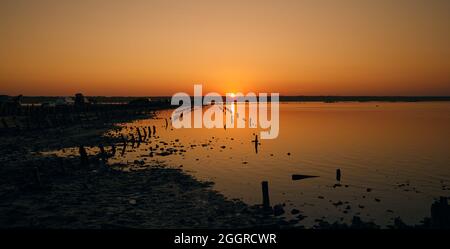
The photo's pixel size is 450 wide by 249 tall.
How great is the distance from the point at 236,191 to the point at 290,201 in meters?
3.47

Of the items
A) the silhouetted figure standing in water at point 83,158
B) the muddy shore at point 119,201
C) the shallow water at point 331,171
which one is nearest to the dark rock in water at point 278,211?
the muddy shore at point 119,201

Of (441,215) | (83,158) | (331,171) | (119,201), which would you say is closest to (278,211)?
(441,215)

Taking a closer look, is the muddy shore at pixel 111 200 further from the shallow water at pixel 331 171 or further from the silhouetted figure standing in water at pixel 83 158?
the shallow water at pixel 331 171

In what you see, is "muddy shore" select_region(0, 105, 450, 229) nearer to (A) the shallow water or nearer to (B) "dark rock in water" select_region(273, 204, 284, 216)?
(B) "dark rock in water" select_region(273, 204, 284, 216)

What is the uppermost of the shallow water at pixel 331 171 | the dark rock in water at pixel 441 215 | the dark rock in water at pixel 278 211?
the dark rock in water at pixel 441 215

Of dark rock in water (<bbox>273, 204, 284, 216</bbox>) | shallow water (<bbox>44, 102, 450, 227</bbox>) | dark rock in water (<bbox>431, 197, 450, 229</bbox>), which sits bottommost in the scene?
shallow water (<bbox>44, 102, 450, 227</bbox>)

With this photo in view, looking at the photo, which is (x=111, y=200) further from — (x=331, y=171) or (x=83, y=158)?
(x=331, y=171)

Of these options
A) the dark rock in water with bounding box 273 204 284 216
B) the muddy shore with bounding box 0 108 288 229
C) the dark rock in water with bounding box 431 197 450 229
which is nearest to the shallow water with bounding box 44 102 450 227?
the dark rock in water with bounding box 273 204 284 216

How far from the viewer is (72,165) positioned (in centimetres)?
2656

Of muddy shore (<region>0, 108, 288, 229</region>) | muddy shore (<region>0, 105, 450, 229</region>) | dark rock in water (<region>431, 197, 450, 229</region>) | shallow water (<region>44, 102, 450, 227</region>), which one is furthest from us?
shallow water (<region>44, 102, 450, 227</region>)

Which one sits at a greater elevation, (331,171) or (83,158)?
(83,158)

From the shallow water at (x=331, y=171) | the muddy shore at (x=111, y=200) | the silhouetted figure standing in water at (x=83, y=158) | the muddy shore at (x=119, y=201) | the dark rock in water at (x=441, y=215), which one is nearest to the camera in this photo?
the dark rock in water at (x=441, y=215)
